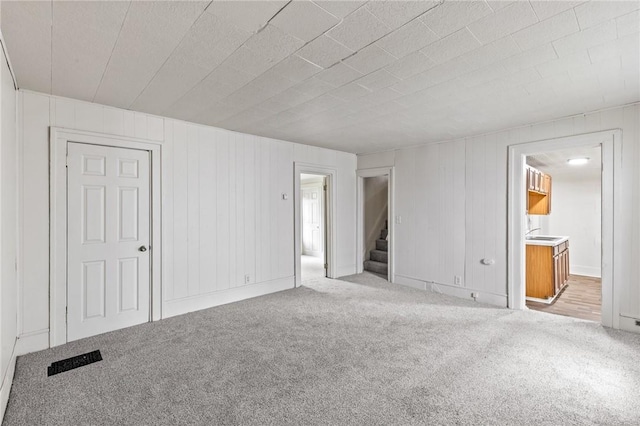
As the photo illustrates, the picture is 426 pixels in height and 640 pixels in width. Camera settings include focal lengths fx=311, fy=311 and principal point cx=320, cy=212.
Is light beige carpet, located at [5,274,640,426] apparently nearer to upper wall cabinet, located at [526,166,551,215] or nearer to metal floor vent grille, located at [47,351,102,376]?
metal floor vent grille, located at [47,351,102,376]

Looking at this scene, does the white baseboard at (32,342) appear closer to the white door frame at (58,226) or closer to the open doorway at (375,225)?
the white door frame at (58,226)

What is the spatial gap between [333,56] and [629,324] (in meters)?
4.00

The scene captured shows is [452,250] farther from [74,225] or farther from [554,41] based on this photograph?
[74,225]

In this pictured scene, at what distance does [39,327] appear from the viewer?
2877mm

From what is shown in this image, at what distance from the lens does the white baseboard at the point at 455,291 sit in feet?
13.8

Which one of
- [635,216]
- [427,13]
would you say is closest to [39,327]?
[427,13]

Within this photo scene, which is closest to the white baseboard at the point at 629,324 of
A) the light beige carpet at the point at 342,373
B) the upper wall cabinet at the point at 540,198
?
the light beige carpet at the point at 342,373

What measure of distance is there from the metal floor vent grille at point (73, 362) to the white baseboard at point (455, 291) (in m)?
4.24

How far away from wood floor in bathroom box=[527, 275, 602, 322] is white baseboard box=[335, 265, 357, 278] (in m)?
2.84

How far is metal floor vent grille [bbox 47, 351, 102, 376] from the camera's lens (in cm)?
250

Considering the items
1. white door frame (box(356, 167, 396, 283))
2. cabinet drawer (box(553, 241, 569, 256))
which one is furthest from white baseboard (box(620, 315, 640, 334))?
white door frame (box(356, 167, 396, 283))

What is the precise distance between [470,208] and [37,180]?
5.06m

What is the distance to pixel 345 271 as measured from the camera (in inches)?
232

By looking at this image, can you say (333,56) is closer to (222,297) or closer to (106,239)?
(106,239)
